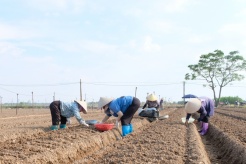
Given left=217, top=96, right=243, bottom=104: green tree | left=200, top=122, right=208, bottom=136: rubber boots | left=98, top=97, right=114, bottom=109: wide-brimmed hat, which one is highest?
left=98, top=97, right=114, bottom=109: wide-brimmed hat

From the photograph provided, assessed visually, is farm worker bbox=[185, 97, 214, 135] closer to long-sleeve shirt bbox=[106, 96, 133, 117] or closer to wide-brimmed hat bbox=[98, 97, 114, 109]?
long-sleeve shirt bbox=[106, 96, 133, 117]

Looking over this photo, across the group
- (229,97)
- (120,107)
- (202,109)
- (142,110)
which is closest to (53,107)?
(120,107)

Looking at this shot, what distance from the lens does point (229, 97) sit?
7562 centimetres

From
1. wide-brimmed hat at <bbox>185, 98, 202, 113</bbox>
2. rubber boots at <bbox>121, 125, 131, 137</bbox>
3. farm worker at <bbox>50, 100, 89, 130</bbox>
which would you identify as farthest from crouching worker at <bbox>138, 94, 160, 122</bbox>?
rubber boots at <bbox>121, 125, 131, 137</bbox>

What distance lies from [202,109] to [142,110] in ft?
17.7

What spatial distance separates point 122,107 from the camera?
1001 cm

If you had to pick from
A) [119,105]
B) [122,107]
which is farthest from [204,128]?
[119,105]

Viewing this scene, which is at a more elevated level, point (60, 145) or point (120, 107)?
point (120, 107)

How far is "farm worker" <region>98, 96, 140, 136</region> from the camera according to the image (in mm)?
9453

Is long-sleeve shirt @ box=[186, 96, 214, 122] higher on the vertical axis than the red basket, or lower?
higher

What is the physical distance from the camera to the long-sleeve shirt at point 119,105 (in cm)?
942

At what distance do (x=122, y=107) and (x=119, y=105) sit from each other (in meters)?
0.17

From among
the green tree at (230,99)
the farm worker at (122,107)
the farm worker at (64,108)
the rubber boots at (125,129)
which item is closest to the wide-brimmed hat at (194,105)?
the farm worker at (122,107)

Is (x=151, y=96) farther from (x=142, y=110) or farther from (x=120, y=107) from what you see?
(x=120, y=107)
